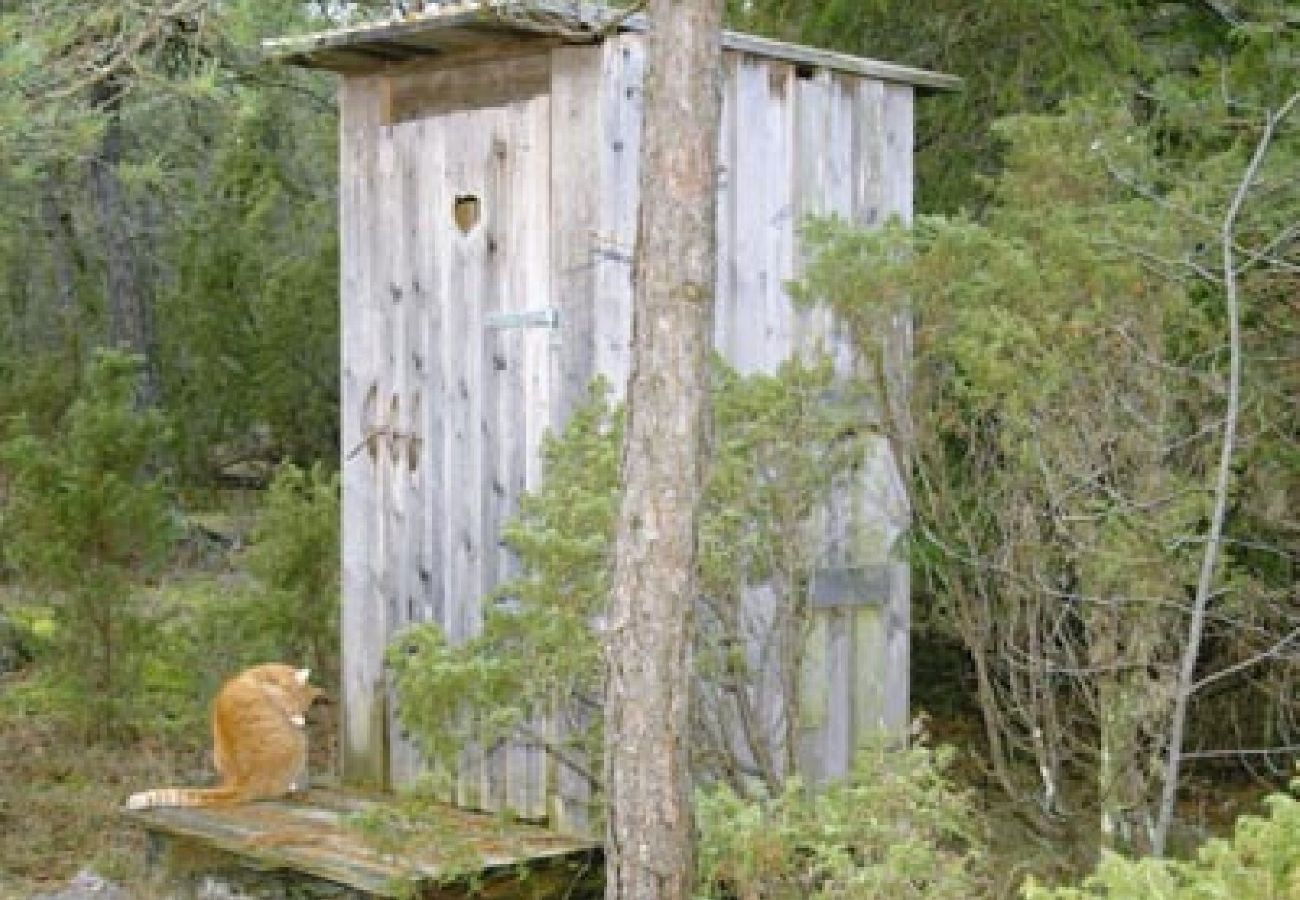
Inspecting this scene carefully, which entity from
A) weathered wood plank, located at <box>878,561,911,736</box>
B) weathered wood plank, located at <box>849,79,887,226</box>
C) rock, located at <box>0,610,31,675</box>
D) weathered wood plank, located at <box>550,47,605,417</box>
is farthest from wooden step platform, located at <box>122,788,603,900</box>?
rock, located at <box>0,610,31,675</box>

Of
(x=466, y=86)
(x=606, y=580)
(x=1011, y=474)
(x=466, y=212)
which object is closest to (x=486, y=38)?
(x=466, y=86)

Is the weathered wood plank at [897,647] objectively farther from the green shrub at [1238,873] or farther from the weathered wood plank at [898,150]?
the green shrub at [1238,873]

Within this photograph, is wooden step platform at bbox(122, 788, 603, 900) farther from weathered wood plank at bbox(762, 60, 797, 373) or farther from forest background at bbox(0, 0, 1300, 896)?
weathered wood plank at bbox(762, 60, 797, 373)

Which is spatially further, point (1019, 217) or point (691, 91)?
point (1019, 217)

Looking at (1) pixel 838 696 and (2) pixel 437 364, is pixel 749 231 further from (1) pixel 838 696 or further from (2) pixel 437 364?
(1) pixel 838 696

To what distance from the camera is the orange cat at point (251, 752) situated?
20.5 feet

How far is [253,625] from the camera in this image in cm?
800

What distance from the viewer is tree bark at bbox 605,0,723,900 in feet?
13.5

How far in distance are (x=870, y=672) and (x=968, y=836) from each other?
2172 mm

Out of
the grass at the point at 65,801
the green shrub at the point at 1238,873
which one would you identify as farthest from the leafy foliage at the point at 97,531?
the green shrub at the point at 1238,873

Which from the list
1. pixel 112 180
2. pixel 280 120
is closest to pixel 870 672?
pixel 112 180

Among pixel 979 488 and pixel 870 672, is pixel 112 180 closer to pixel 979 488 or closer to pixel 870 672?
pixel 870 672

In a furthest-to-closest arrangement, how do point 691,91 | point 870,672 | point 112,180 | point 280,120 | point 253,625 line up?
point 280,120
point 112,180
point 253,625
point 870,672
point 691,91

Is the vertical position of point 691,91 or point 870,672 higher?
point 691,91
